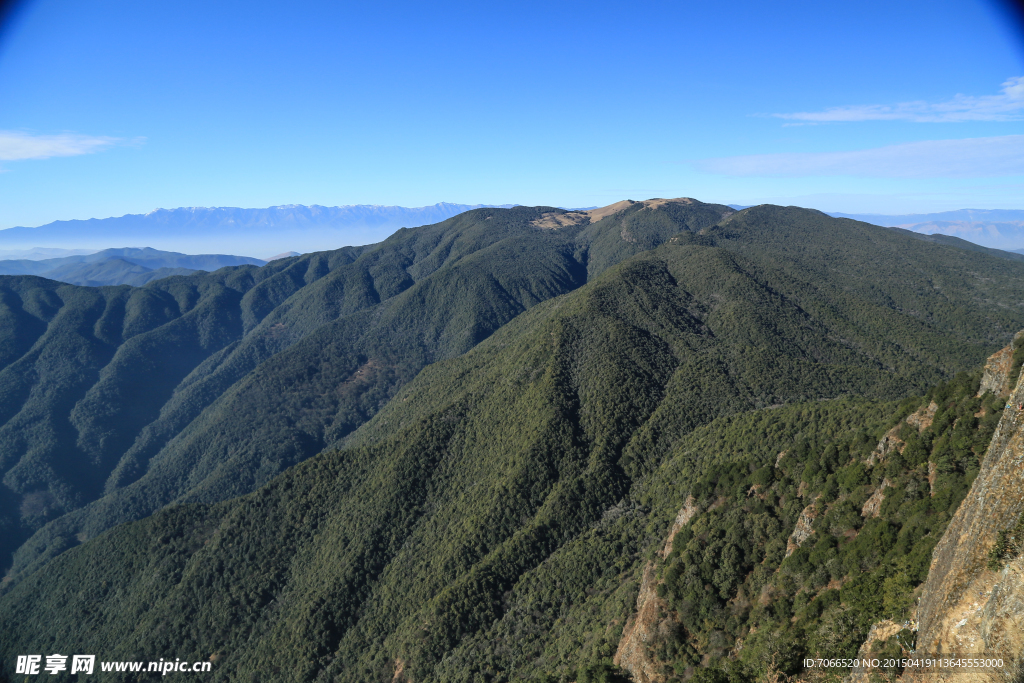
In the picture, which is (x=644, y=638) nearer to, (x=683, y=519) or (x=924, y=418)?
(x=683, y=519)

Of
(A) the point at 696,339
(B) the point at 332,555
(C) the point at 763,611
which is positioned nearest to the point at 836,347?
(A) the point at 696,339

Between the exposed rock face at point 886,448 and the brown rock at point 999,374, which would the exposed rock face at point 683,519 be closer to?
the exposed rock face at point 886,448

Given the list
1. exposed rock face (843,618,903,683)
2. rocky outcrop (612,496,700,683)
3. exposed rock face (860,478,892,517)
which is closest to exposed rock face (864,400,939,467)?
exposed rock face (860,478,892,517)

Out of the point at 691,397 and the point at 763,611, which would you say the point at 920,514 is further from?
the point at 691,397

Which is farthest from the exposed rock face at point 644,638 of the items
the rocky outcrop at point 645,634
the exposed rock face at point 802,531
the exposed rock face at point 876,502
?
the exposed rock face at point 876,502

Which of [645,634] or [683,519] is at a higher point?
[683,519]

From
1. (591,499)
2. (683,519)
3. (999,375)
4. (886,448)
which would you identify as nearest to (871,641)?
(886,448)
